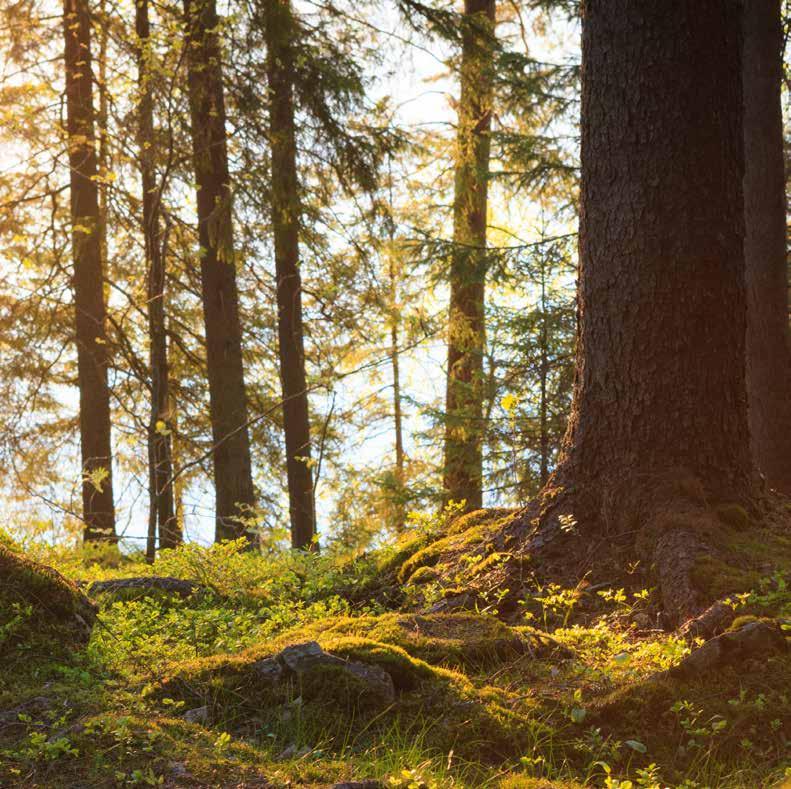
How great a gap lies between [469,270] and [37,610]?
305 inches

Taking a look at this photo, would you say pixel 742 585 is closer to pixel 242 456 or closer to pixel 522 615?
pixel 522 615

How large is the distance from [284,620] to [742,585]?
2.53 m

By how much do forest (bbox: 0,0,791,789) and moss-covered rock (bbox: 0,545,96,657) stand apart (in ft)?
0.06

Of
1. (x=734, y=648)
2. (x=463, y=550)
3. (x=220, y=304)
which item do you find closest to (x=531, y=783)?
(x=734, y=648)

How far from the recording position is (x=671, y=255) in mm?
4770

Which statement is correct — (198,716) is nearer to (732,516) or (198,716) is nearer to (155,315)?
(732,516)

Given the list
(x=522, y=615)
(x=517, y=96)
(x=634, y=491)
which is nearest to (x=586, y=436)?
(x=634, y=491)

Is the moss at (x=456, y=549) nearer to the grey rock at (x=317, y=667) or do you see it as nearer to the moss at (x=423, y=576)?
the moss at (x=423, y=576)

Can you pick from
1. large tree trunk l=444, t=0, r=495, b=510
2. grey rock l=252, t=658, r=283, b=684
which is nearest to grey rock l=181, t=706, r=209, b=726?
grey rock l=252, t=658, r=283, b=684

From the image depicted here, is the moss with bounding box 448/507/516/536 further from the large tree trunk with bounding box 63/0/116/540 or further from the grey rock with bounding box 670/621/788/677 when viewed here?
the large tree trunk with bounding box 63/0/116/540

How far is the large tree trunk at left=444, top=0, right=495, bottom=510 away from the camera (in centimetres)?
1051

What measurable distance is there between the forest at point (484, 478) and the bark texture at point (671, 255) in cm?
2

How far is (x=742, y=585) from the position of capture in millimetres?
4055

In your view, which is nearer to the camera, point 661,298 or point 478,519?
point 661,298
